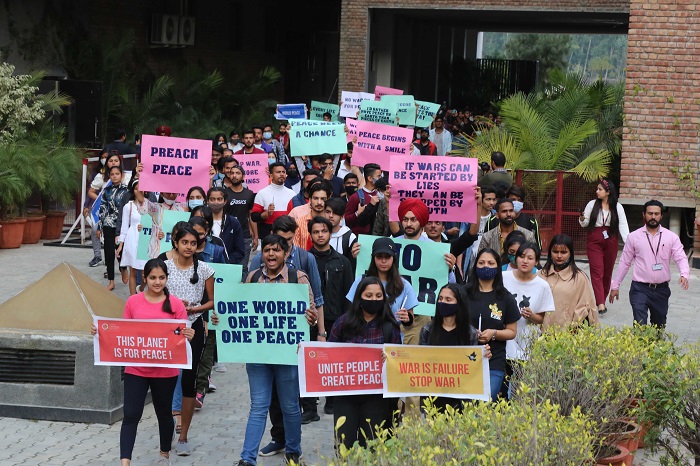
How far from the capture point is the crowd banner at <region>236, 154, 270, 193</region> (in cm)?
1535

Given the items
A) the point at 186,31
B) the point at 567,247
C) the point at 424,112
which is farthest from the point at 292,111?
the point at 567,247

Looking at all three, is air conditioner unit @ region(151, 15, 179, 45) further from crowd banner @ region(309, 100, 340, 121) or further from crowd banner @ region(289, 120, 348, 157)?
crowd banner @ region(289, 120, 348, 157)

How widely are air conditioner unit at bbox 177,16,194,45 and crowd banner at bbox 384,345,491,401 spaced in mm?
24760

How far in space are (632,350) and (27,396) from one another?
4663mm

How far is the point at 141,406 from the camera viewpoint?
25.9 feet

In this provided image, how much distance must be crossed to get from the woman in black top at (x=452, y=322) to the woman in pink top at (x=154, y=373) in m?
1.66

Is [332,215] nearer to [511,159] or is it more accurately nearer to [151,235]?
[151,235]

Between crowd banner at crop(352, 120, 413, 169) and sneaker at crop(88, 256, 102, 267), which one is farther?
sneaker at crop(88, 256, 102, 267)

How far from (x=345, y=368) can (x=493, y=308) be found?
1.23 m

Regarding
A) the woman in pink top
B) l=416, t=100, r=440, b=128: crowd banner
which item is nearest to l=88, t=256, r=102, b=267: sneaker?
l=416, t=100, r=440, b=128: crowd banner

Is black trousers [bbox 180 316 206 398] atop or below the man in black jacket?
below

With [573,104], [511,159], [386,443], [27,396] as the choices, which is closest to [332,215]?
[27,396]

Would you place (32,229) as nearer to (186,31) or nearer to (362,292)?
(362,292)

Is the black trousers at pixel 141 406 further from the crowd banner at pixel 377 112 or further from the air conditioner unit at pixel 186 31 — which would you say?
the air conditioner unit at pixel 186 31
